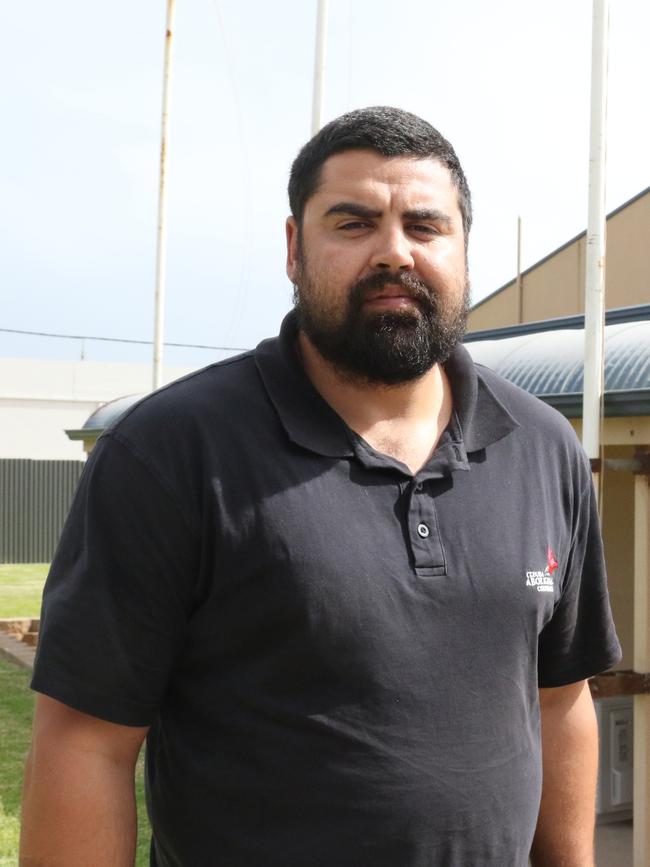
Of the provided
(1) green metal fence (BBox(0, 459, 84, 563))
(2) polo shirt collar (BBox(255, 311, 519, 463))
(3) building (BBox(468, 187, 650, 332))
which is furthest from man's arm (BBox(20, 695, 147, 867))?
(1) green metal fence (BBox(0, 459, 84, 563))

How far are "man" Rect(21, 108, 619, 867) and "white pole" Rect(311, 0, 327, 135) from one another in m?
6.48

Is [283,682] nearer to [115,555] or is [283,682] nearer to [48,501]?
[115,555]

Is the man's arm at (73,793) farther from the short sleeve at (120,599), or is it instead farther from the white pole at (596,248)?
the white pole at (596,248)

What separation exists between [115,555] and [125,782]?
1.28 ft

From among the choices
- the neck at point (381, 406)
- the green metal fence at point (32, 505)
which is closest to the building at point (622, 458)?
the neck at point (381, 406)

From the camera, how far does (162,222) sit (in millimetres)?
11773

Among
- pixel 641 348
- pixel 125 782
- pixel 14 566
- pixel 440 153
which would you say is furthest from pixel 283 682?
pixel 14 566

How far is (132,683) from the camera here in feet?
5.90

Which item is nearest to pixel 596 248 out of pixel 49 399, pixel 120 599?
pixel 120 599

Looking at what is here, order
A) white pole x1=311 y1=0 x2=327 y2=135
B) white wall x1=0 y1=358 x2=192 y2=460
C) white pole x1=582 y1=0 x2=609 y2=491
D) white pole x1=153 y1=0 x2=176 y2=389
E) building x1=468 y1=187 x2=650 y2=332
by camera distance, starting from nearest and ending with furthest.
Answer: white pole x1=582 y1=0 x2=609 y2=491 → white pole x1=311 y1=0 x2=327 y2=135 → white pole x1=153 y1=0 x2=176 y2=389 → building x1=468 y1=187 x2=650 y2=332 → white wall x1=0 y1=358 x2=192 y2=460

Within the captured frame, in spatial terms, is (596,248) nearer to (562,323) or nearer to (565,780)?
(562,323)

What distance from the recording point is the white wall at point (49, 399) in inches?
1144

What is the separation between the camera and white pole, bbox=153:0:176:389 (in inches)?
449

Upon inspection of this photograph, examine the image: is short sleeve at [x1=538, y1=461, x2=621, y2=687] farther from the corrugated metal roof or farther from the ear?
the corrugated metal roof
